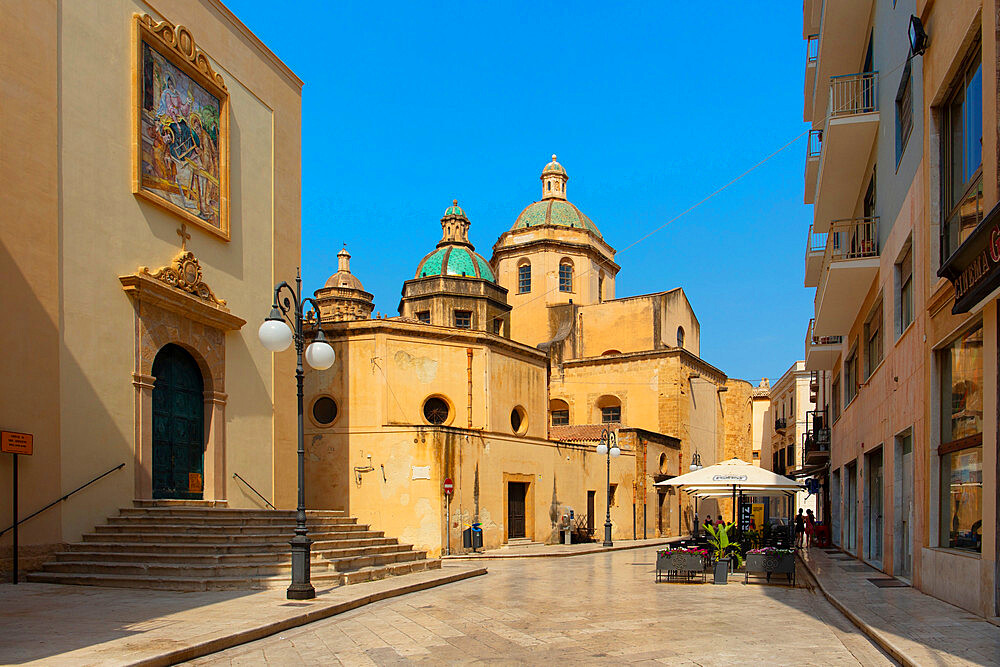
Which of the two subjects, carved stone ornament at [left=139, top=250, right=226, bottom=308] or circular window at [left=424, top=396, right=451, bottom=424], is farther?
circular window at [left=424, top=396, right=451, bottom=424]

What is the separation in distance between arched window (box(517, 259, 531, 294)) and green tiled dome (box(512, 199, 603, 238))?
86.8 inches

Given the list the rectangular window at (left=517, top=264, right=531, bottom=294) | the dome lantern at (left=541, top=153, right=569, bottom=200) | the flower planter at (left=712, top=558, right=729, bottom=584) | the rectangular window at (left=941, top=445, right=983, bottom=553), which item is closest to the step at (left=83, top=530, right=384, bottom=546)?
the flower planter at (left=712, top=558, right=729, bottom=584)

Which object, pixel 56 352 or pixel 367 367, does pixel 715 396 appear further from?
pixel 56 352

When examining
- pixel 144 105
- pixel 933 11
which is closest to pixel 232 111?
pixel 144 105

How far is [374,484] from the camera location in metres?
25.5

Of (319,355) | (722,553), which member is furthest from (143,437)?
(722,553)

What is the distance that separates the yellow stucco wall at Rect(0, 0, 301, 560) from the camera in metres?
13.3

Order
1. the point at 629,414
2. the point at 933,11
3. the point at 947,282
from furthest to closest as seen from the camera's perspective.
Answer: the point at 629,414 → the point at 933,11 → the point at 947,282

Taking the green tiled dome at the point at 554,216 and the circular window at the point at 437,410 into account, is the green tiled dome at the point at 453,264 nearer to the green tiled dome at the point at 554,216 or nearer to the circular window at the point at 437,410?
the green tiled dome at the point at 554,216

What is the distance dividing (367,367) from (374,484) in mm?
3631

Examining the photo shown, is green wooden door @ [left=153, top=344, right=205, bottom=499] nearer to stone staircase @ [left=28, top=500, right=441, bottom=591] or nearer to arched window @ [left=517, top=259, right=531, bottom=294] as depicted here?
stone staircase @ [left=28, top=500, right=441, bottom=591]

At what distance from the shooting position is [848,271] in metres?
18.0

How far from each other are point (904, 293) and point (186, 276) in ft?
44.8

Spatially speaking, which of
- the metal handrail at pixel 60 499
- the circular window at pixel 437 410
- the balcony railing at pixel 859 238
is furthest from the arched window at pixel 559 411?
the metal handrail at pixel 60 499
